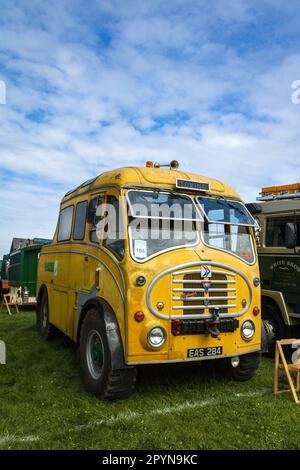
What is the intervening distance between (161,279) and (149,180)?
1.33 m

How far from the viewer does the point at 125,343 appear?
453 centimetres

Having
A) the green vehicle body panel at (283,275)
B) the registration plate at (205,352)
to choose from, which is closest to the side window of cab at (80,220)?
the registration plate at (205,352)

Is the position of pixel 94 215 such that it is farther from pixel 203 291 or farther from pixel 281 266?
pixel 281 266

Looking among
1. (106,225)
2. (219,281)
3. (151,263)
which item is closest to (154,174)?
(106,225)

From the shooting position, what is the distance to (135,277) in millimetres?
4582

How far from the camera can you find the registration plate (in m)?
4.80

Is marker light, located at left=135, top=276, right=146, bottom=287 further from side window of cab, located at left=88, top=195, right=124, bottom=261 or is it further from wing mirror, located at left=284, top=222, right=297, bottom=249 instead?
wing mirror, located at left=284, top=222, right=297, bottom=249

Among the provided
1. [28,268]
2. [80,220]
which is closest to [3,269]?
[28,268]

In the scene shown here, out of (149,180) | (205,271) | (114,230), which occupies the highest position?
(149,180)

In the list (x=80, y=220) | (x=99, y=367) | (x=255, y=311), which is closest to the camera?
(x=99, y=367)

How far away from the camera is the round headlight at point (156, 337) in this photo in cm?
454

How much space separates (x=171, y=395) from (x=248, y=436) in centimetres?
134
